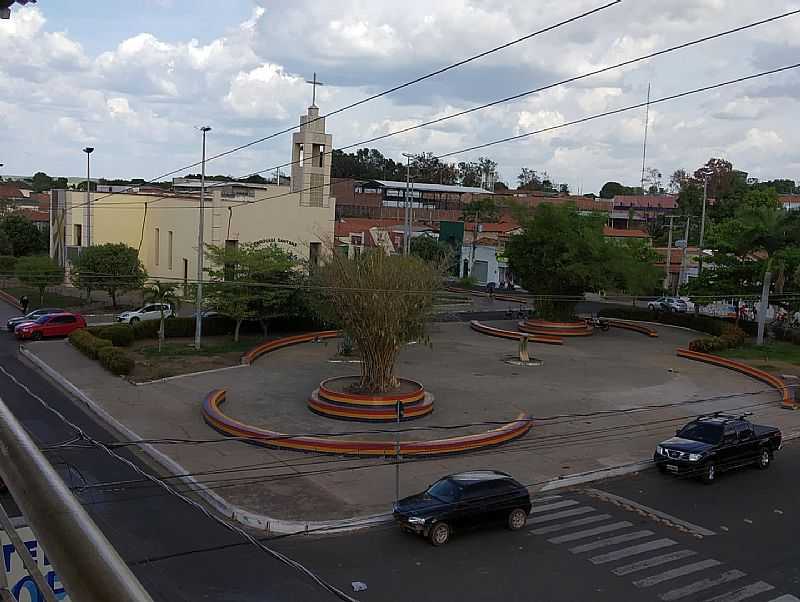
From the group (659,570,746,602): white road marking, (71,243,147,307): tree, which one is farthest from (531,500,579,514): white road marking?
(71,243,147,307): tree

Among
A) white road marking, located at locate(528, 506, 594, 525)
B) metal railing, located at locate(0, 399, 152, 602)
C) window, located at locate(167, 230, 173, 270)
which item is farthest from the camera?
window, located at locate(167, 230, 173, 270)

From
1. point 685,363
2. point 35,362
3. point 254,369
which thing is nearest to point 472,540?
point 254,369

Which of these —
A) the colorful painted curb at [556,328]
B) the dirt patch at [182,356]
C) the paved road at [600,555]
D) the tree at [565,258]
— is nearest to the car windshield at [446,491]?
the paved road at [600,555]

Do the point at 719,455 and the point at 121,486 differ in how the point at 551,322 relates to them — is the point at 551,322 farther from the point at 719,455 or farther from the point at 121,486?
the point at 121,486

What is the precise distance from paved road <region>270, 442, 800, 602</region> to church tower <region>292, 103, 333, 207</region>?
36014 millimetres

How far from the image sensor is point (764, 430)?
2162 centimetres

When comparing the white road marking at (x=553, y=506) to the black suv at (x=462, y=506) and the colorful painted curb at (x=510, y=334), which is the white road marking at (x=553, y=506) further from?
the colorful painted curb at (x=510, y=334)

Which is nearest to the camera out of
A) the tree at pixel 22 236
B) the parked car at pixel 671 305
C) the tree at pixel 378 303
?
the tree at pixel 378 303

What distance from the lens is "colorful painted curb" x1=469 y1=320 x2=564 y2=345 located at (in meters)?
43.5

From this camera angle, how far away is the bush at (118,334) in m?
35.9

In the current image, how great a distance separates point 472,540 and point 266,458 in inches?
277

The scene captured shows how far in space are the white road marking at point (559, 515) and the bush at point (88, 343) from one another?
21.7 meters

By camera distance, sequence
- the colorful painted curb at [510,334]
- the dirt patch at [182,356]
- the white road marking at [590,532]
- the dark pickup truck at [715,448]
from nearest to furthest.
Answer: the white road marking at [590,532] → the dark pickup truck at [715,448] → the dirt patch at [182,356] → the colorful painted curb at [510,334]

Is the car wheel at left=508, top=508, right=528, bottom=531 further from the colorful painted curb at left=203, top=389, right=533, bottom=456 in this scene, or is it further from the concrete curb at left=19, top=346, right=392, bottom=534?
the colorful painted curb at left=203, top=389, right=533, bottom=456
